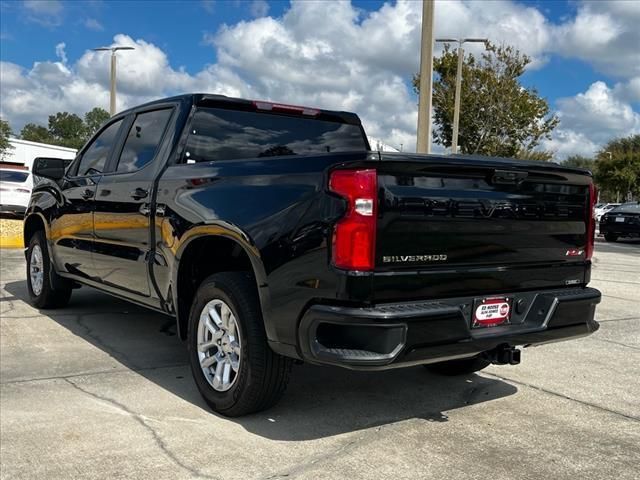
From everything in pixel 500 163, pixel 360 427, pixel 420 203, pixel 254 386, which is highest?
pixel 500 163

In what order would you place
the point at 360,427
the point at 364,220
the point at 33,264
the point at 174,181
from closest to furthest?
the point at 364,220, the point at 360,427, the point at 174,181, the point at 33,264

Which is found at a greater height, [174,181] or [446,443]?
[174,181]

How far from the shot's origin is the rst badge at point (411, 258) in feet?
10.5

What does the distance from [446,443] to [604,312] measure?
15.2 ft

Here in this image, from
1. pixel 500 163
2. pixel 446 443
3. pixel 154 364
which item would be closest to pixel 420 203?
pixel 500 163

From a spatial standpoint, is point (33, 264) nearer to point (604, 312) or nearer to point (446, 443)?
point (446, 443)

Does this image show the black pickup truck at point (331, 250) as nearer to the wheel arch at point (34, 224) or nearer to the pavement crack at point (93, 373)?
the pavement crack at point (93, 373)

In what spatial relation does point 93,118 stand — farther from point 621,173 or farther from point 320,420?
point 320,420

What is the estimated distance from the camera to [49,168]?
6.38 meters

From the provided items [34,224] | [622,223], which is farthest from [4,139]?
[34,224]

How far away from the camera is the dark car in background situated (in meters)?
20.5

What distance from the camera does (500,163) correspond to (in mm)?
3584

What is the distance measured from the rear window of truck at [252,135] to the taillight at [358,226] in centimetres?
139

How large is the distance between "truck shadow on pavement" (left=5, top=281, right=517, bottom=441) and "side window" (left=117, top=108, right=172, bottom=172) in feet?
4.39
